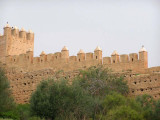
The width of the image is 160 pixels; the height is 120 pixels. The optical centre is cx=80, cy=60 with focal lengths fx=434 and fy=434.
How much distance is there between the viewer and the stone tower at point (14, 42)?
34.7 meters

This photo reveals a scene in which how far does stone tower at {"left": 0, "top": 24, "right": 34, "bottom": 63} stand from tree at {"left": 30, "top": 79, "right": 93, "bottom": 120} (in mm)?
8494

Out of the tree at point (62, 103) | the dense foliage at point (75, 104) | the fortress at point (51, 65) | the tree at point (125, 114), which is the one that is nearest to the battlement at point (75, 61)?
the fortress at point (51, 65)

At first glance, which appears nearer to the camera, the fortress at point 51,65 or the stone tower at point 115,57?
the fortress at point 51,65

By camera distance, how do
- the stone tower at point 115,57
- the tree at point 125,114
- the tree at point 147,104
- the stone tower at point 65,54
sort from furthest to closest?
the stone tower at point 65,54 < the stone tower at point 115,57 < the tree at point 147,104 < the tree at point 125,114

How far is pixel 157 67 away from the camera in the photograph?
28.4 metres

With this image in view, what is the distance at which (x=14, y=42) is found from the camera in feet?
115

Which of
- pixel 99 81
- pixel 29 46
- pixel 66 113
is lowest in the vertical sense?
pixel 66 113

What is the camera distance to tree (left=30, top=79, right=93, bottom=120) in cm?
2645

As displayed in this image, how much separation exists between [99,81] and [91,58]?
2.31 m

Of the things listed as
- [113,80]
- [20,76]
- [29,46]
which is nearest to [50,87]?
[113,80]

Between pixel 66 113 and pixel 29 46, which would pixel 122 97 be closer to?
pixel 66 113

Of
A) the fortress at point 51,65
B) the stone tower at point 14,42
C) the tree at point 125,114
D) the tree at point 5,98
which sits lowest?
the tree at point 125,114

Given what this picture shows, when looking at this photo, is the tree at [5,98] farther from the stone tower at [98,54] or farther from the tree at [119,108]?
the stone tower at [98,54]

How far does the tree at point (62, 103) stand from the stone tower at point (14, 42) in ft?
27.9
